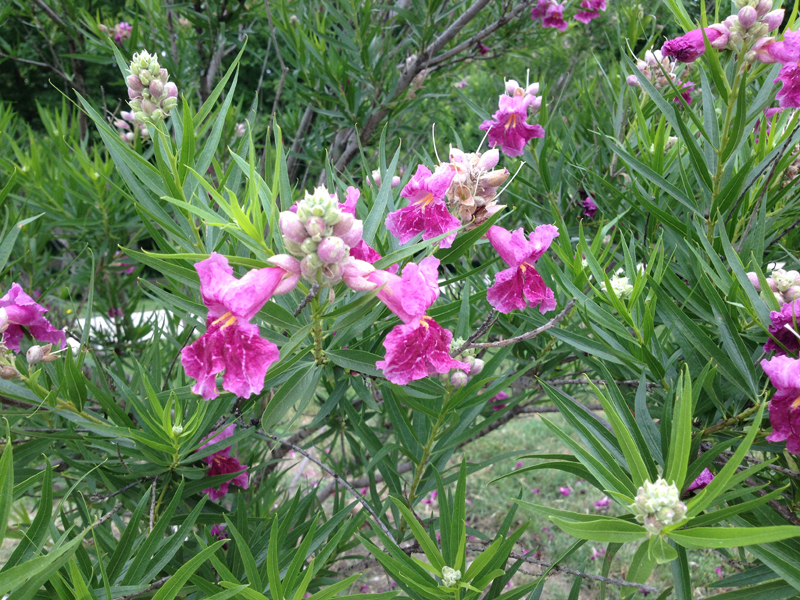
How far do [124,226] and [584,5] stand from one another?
7.65 feet

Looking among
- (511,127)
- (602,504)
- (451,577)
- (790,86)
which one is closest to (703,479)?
(451,577)

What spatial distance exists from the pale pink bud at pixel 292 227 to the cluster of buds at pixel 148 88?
428 millimetres

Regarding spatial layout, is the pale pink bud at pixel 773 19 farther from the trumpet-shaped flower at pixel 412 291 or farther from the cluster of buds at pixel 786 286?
the trumpet-shaped flower at pixel 412 291

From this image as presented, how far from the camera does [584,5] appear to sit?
258cm

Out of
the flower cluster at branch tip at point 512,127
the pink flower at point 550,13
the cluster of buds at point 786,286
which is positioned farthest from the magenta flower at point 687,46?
the pink flower at point 550,13

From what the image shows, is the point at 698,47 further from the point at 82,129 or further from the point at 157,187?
the point at 82,129

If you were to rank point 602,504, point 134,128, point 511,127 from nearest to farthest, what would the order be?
point 511,127
point 134,128
point 602,504

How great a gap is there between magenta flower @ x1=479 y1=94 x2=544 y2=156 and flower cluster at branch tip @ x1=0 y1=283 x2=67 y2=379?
111 centimetres

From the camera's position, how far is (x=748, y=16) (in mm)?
874

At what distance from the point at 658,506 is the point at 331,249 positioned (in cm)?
46

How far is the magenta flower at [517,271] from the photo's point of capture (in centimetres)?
86

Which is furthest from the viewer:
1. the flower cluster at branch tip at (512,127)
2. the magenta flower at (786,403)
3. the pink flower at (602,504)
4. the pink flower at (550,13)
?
the pink flower at (602,504)

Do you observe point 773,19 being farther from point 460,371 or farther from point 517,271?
point 460,371

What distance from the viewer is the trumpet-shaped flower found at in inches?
27.2
